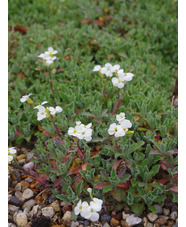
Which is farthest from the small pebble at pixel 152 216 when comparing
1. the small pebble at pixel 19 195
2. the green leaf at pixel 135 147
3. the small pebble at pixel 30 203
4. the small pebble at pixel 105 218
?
the small pebble at pixel 19 195

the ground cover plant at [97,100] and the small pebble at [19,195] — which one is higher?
the ground cover plant at [97,100]

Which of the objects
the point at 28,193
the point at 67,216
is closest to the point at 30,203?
the point at 28,193

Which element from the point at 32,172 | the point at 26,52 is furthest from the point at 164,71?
the point at 32,172

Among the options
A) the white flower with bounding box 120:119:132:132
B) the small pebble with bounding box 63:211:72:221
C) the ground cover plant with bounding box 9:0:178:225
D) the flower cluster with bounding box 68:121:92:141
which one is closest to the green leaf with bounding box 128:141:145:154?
the ground cover plant with bounding box 9:0:178:225

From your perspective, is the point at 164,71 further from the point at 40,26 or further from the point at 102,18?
the point at 40,26

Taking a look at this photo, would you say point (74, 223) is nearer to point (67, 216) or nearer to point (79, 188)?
point (67, 216)

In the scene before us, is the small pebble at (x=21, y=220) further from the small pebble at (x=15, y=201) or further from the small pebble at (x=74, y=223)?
the small pebble at (x=74, y=223)
